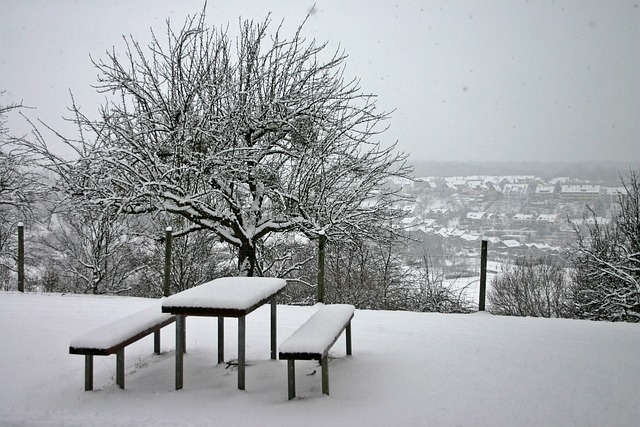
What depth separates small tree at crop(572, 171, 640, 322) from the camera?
14.9 m

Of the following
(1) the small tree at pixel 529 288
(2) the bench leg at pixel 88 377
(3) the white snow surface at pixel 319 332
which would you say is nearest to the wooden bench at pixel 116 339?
(2) the bench leg at pixel 88 377

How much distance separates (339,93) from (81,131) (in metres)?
5.54

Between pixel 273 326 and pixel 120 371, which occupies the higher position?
pixel 273 326

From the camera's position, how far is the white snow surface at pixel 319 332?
338 cm

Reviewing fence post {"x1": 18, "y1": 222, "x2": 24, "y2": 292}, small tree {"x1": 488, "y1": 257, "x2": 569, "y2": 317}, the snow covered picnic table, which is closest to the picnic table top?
the snow covered picnic table

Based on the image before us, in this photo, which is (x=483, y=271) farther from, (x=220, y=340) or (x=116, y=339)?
(x=116, y=339)

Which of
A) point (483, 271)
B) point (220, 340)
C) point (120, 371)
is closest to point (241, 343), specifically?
point (220, 340)

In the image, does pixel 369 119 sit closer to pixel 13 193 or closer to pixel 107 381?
pixel 107 381

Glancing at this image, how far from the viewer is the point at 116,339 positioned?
145 inches

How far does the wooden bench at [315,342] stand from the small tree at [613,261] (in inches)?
490

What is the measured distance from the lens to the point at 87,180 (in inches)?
406

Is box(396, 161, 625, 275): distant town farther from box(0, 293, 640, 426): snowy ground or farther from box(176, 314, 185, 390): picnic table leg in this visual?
box(176, 314, 185, 390): picnic table leg

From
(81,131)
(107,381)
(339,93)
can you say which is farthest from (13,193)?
(107,381)

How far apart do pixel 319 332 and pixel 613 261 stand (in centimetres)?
1720
